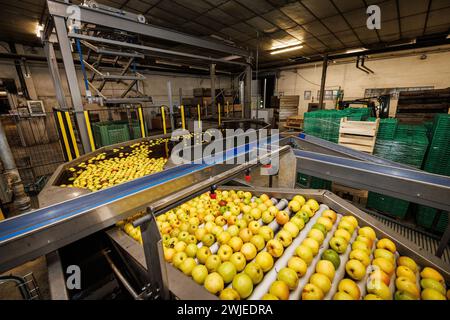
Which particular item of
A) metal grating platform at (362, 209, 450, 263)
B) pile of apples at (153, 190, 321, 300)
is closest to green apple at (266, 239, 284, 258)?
pile of apples at (153, 190, 321, 300)

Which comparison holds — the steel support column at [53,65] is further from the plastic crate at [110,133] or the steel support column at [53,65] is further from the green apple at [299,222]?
the green apple at [299,222]

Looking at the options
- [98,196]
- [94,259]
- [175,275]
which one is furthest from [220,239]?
[94,259]

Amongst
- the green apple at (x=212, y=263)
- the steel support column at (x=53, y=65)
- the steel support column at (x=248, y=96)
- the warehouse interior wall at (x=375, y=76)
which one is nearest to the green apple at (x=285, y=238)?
the green apple at (x=212, y=263)

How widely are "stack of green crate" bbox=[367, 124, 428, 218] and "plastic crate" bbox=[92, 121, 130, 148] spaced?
27.0 ft

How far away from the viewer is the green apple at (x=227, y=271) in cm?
127

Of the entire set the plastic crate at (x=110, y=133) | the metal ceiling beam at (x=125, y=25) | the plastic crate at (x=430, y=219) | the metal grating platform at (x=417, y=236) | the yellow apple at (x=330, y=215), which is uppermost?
the metal ceiling beam at (x=125, y=25)

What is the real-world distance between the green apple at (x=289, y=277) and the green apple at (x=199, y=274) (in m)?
0.51

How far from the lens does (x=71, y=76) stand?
4023mm

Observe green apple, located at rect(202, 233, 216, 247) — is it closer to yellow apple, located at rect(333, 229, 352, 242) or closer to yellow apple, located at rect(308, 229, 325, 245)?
yellow apple, located at rect(308, 229, 325, 245)

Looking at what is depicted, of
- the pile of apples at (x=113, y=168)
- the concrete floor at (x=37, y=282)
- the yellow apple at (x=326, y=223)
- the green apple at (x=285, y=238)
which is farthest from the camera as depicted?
the pile of apples at (x=113, y=168)

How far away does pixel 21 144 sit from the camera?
9.57m

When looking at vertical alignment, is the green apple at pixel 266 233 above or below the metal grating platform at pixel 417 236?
above

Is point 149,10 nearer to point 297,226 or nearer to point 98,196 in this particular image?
point 98,196

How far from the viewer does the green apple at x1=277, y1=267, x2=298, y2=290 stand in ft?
4.04
